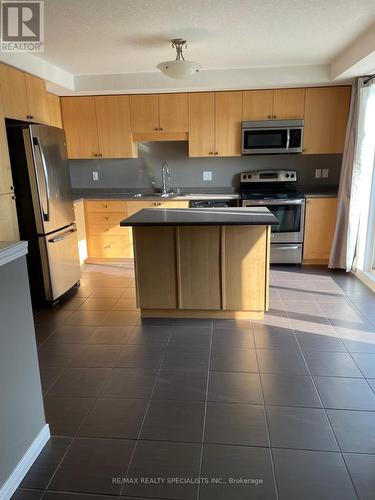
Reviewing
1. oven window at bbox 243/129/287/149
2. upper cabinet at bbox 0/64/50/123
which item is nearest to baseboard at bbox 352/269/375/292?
oven window at bbox 243/129/287/149

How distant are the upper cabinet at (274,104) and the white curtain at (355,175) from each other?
2.20ft

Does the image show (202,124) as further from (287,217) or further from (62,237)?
(62,237)

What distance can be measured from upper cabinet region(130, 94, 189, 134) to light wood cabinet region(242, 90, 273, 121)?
2.52 ft

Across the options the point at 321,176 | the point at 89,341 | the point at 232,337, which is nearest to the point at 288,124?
the point at 321,176

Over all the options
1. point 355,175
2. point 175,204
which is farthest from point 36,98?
point 355,175

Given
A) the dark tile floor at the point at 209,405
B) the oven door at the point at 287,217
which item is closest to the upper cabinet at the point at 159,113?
the oven door at the point at 287,217

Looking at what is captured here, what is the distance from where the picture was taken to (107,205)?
16.0 feet

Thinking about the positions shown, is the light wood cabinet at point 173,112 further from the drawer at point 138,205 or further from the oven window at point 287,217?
the oven window at point 287,217

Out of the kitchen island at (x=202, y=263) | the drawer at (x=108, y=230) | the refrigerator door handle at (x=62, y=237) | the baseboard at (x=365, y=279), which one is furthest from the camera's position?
the drawer at (x=108, y=230)

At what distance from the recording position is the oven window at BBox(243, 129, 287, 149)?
462 centimetres

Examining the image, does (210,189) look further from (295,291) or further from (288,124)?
(295,291)

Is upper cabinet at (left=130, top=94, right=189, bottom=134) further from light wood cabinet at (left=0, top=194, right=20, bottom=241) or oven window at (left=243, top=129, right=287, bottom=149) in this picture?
light wood cabinet at (left=0, top=194, right=20, bottom=241)

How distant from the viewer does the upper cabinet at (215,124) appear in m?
4.65

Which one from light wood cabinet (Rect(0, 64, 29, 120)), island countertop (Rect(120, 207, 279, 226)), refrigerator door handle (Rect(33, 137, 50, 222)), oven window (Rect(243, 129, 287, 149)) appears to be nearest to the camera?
island countertop (Rect(120, 207, 279, 226))
